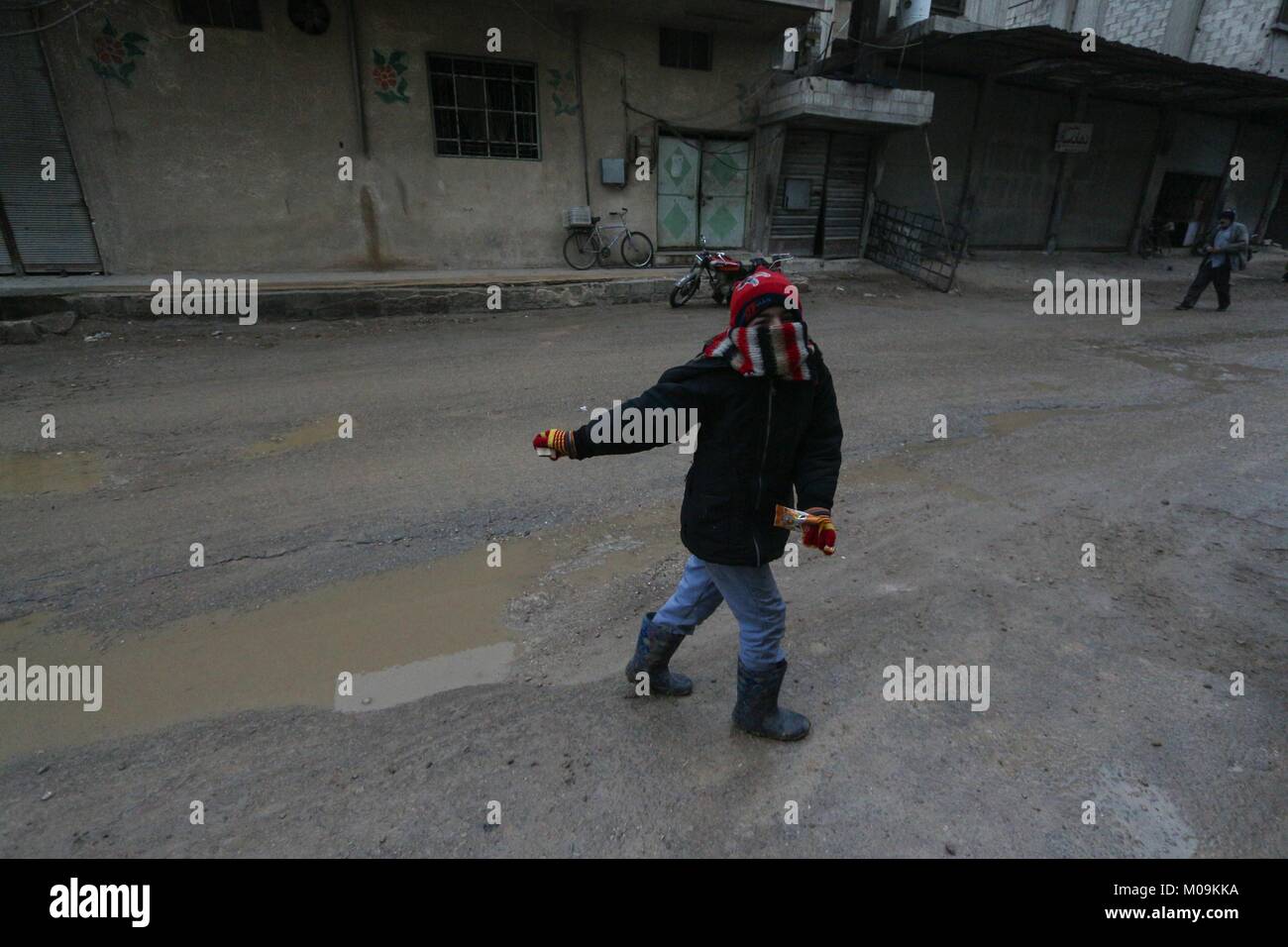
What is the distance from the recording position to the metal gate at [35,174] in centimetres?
859

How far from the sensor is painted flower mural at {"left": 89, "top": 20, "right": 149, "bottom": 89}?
8.88 meters

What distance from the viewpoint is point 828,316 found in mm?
9961

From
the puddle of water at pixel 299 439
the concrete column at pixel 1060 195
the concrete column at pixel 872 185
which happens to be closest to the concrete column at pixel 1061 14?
the concrete column at pixel 1060 195

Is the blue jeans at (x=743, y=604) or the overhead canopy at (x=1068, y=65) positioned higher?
the overhead canopy at (x=1068, y=65)

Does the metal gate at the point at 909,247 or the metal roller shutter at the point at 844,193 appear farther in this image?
the metal roller shutter at the point at 844,193

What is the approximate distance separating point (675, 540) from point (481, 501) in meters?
1.29

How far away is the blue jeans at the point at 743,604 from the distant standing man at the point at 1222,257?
43.1ft

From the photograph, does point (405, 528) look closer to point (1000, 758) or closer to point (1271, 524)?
point (1000, 758)

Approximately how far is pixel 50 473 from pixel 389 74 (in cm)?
857

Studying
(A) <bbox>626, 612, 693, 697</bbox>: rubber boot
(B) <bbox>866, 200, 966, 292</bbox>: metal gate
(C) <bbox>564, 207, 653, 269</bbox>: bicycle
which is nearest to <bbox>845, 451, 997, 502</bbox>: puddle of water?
(A) <bbox>626, 612, 693, 697</bbox>: rubber boot

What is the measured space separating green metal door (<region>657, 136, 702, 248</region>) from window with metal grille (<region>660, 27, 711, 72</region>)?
50.7 inches

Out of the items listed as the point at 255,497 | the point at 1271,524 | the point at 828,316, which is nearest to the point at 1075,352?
the point at 828,316

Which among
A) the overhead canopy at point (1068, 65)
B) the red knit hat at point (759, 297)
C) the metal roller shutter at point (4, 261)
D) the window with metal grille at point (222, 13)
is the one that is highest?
the overhead canopy at point (1068, 65)

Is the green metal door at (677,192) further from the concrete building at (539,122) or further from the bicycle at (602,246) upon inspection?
the bicycle at (602,246)
